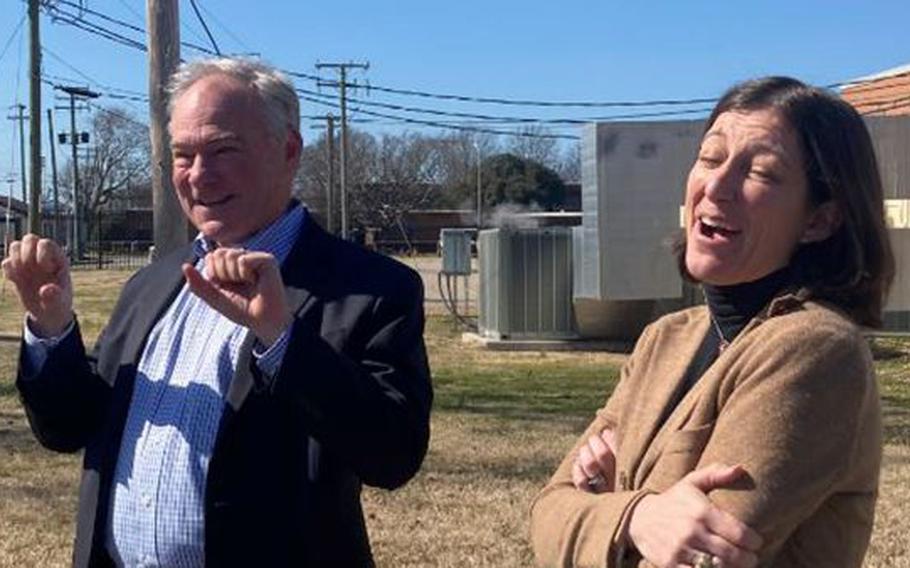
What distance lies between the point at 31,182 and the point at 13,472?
20.2 m

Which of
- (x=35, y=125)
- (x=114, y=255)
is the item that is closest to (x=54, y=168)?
(x=114, y=255)

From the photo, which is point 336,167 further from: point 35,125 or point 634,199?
point 634,199

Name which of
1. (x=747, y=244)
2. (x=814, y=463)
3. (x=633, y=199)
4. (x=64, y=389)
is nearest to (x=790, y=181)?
(x=747, y=244)

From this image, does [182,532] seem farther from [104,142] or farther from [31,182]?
[104,142]

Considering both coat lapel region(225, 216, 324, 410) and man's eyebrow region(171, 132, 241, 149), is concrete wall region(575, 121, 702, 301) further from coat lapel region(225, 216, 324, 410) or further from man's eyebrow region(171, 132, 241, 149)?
man's eyebrow region(171, 132, 241, 149)

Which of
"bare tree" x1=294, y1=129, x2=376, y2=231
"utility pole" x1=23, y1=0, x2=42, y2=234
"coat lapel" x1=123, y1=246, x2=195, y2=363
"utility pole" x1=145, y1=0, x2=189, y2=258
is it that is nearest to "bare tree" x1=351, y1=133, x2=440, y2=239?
"bare tree" x1=294, y1=129, x2=376, y2=231

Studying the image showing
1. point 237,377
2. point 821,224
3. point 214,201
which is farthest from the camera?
point 214,201

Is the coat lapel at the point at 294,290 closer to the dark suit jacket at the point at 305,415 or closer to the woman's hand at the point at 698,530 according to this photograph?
the dark suit jacket at the point at 305,415

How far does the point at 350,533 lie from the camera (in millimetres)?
2688

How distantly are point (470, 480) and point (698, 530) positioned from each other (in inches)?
259

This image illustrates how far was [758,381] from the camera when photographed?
183 cm

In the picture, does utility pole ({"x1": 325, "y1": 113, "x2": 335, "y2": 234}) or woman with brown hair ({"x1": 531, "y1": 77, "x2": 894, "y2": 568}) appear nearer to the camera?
woman with brown hair ({"x1": 531, "y1": 77, "x2": 894, "y2": 568})

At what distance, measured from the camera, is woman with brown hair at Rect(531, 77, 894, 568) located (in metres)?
1.77

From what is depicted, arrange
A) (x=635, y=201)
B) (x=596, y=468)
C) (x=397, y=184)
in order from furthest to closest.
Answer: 1. (x=397, y=184)
2. (x=635, y=201)
3. (x=596, y=468)
